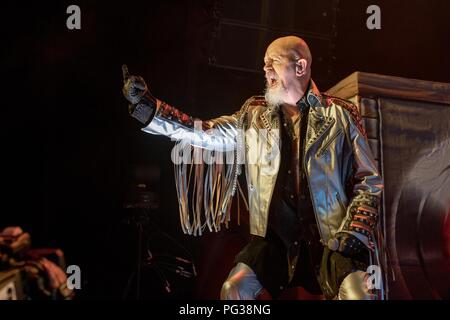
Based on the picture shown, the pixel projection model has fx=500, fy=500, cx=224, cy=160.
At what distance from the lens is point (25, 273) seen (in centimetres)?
213

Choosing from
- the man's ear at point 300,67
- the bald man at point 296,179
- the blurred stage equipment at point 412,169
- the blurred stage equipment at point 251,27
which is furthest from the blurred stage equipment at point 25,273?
the blurred stage equipment at point 412,169

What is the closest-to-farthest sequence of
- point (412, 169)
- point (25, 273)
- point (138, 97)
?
point (25, 273) → point (138, 97) → point (412, 169)

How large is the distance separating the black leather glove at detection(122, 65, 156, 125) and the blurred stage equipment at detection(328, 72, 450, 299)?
127cm

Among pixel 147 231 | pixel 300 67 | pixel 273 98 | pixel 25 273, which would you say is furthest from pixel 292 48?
pixel 25 273

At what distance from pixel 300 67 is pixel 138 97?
887 mm

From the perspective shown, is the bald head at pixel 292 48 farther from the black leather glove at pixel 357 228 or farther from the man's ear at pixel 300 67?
the black leather glove at pixel 357 228

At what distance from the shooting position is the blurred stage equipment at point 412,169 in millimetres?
2941

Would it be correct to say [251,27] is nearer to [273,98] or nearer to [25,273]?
[273,98]

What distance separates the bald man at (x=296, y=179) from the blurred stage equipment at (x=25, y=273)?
2.53 feet

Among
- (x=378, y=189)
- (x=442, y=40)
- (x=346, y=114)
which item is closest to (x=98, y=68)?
(x=346, y=114)

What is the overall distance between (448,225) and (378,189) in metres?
0.84

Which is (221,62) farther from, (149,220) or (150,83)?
(149,220)

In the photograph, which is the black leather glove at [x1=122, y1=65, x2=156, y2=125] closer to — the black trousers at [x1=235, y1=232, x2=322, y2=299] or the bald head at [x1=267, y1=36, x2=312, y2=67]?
the bald head at [x1=267, y1=36, x2=312, y2=67]
